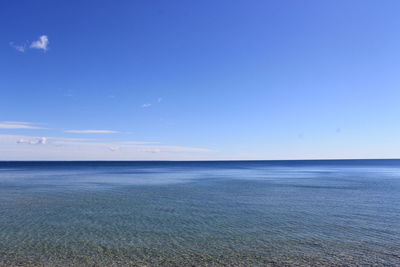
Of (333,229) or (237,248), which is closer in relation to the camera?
(237,248)

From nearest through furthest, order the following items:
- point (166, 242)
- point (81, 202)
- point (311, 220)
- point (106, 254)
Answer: point (106, 254), point (166, 242), point (311, 220), point (81, 202)

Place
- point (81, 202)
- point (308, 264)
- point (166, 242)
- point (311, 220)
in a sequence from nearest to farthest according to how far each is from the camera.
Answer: point (308, 264) < point (166, 242) < point (311, 220) < point (81, 202)

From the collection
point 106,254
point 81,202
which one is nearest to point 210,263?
point 106,254

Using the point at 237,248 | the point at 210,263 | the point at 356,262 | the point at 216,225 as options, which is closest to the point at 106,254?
the point at 210,263

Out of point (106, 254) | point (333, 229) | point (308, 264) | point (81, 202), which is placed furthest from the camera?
point (81, 202)

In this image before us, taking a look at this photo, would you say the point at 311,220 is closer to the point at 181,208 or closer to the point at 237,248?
the point at 237,248

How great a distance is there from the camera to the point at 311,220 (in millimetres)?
22719

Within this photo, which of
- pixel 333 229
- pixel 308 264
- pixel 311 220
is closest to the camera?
pixel 308 264

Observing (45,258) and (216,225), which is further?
(216,225)

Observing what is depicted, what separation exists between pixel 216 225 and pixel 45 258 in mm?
11195

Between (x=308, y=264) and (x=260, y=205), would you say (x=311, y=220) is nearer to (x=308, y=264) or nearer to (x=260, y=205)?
(x=260, y=205)

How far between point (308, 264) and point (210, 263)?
4672mm

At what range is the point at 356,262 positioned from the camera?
1379 centimetres

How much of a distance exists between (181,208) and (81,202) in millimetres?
11945
